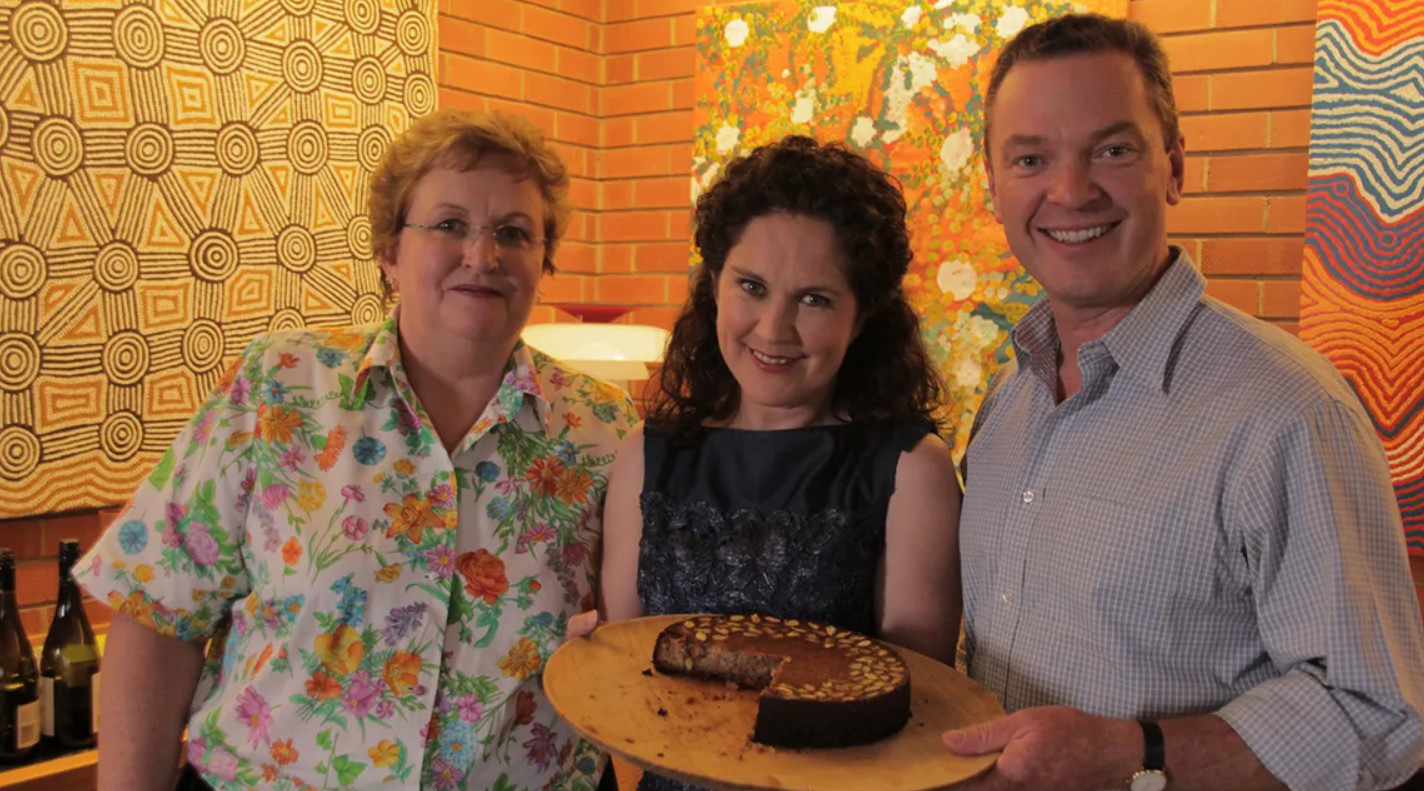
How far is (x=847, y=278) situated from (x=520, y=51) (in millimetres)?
2506

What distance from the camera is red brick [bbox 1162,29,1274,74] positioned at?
3.02 m

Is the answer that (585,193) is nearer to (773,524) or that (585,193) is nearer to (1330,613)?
(773,524)

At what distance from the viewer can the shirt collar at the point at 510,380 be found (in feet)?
6.08

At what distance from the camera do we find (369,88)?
10.6ft

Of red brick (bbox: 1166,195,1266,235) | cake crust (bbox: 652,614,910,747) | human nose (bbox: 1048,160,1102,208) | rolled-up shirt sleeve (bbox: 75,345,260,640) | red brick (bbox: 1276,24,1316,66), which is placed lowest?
cake crust (bbox: 652,614,910,747)

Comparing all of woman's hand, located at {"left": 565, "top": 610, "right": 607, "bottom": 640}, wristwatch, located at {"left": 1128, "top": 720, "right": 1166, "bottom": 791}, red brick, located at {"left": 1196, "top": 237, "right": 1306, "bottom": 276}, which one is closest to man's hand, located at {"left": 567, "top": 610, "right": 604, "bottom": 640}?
woman's hand, located at {"left": 565, "top": 610, "right": 607, "bottom": 640}

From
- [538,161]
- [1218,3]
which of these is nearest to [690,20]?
[1218,3]

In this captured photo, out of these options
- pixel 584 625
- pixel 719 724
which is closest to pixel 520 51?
pixel 584 625

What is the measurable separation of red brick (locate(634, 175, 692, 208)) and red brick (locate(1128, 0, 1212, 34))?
1523 millimetres

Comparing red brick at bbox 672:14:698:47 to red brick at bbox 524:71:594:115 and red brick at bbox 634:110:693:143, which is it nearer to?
red brick at bbox 634:110:693:143

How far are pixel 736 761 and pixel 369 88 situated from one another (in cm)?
245

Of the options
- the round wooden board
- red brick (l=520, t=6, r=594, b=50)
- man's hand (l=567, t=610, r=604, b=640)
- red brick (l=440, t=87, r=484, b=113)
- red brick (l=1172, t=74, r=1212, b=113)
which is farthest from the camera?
red brick (l=520, t=6, r=594, b=50)

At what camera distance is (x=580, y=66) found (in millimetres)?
4203

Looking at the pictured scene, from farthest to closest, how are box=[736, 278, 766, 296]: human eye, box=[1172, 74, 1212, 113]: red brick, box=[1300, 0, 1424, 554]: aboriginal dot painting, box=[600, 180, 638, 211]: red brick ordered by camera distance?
box=[600, 180, 638, 211]: red brick
box=[1172, 74, 1212, 113]: red brick
box=[1300, 0, 1424, 554]: aboriginal dot painting
box=[736, 278, 766, 296]: human eye
